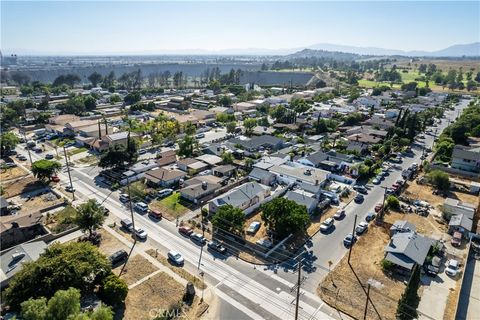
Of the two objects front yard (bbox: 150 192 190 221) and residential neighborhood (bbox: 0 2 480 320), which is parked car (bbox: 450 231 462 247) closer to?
residential neighborhood (bbox: 0 2 480 320)

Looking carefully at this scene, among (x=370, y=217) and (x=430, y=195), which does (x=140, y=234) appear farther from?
(x=430, y=195)

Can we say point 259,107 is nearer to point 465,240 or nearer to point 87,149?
point 87,149

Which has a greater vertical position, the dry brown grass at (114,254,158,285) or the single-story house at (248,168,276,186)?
the single-story house at (248,168,276,186)

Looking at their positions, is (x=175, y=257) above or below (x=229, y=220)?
below

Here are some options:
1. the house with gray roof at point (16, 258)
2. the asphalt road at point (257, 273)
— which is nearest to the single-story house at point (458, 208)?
the asphalt road at point (257, 273)

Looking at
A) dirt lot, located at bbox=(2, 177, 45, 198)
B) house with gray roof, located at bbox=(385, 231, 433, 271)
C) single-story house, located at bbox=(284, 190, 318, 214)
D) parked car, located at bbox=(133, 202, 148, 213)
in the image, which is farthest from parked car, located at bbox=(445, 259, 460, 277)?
dirt lot, located at bbox=(2, 177, 45, 198)

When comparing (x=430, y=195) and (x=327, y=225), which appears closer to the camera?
(x=327, y=225)

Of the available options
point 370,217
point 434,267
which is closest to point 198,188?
point 370,217
